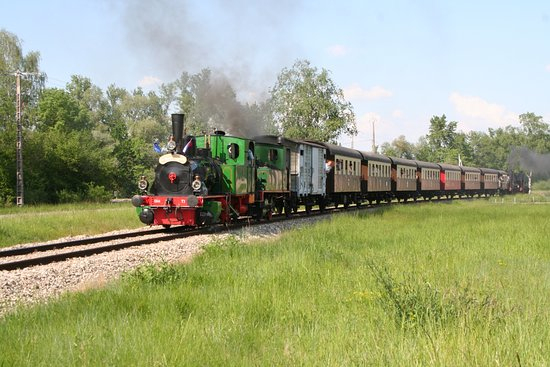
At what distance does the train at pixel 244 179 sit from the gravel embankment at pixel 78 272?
1.80 metres

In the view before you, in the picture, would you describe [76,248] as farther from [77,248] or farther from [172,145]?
[172,145]

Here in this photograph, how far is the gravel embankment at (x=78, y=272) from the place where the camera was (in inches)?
336

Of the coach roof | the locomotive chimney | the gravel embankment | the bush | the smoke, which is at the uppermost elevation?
the smoke

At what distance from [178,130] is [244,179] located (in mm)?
2804

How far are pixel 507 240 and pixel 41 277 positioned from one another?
10.9 m

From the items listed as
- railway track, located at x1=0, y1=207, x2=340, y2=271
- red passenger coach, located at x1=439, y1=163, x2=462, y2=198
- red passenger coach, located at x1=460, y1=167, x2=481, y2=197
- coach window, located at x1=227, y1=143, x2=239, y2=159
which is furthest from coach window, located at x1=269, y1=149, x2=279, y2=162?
red passenger coach, located at x1=460, y1=167, x2=481, y2=197

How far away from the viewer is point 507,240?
14.5 m

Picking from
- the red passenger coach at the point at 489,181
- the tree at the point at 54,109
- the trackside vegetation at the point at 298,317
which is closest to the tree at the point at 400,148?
the red passenger coach at the point at 489,181

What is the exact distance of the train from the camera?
16.7m

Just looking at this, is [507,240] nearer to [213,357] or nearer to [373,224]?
[373,224]

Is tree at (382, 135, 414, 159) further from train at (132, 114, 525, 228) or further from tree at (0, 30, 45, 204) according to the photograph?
train at (132, 114, 525, 228)

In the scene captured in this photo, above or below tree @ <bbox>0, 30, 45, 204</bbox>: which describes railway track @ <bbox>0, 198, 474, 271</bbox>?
below

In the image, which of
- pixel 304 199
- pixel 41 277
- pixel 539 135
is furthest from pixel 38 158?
pixel 539 135

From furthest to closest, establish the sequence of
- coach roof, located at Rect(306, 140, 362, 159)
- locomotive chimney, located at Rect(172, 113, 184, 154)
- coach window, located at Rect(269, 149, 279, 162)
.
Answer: coach roof, located at Rect(306, 140, 362, 159) < coach window, located at Rect(269, 149, 279, 162) < locomotive chimney, located at Rect(172, 113, 184, 154)
